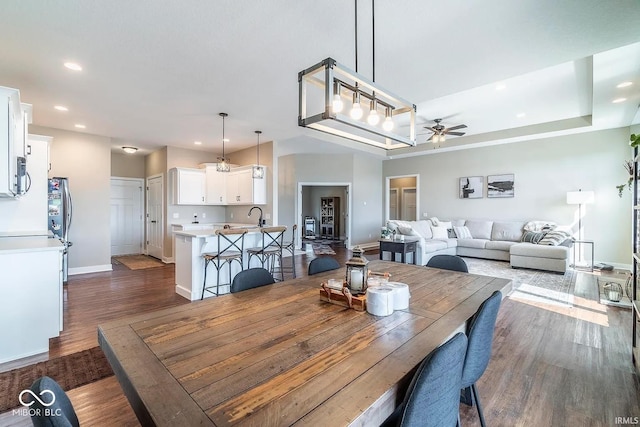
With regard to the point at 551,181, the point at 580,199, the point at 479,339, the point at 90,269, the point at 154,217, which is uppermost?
the point at 551,181

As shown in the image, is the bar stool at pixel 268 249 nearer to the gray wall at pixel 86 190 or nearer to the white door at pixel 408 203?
the gray wall at pixel 86 190

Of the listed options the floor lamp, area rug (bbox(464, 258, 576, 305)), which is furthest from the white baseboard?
the floor lamp

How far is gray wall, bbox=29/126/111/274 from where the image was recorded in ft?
17.2

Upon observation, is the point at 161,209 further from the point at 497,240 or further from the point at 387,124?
the point at 497,240

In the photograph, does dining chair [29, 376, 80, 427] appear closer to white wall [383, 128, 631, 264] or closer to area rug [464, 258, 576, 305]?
area rug [464, 258, 576, 305]

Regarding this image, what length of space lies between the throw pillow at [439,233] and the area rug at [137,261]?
6.41 m

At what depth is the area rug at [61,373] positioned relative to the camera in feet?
6.63

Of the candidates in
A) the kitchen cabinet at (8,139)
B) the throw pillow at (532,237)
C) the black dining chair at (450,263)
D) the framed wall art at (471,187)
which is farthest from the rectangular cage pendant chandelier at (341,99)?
the framed wall art at (471,187)

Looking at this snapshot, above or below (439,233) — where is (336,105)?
above

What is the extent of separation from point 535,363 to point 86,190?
713 cm

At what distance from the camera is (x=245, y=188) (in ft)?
20.7

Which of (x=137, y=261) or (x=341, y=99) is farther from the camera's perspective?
(x=137, y=261)

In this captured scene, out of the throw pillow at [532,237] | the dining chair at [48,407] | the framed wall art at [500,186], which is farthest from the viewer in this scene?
the framed wall art at [500,186]

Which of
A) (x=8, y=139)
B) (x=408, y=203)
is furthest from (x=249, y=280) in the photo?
(x=408, y=203)
